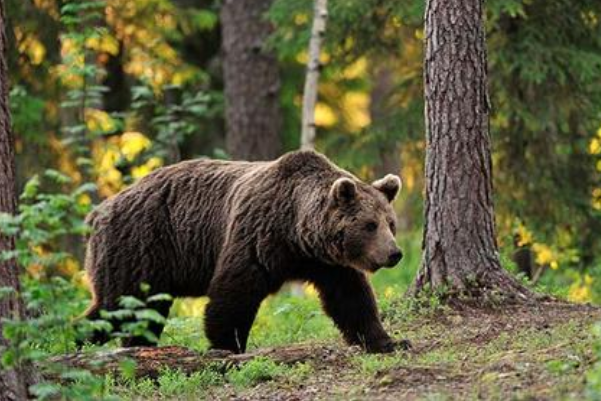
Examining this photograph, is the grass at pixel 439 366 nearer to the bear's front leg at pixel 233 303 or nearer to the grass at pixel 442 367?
the grass at pixel 442 367

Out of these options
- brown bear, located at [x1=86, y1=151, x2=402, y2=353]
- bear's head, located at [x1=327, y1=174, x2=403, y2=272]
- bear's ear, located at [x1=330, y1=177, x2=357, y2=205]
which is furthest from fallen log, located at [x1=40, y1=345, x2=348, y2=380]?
bear's ear, located at [x1=330, y1=177, x2=357, y2=205]

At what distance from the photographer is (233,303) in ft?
29.8

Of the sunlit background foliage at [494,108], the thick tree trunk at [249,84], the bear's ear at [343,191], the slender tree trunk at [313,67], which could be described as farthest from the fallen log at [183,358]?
the thick tree trunk at [249,84]

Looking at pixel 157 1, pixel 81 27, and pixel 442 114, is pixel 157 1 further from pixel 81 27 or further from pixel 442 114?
pixel 442 114

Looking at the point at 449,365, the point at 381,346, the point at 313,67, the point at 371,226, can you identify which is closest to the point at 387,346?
the point at 381,346

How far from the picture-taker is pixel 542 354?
7738mm

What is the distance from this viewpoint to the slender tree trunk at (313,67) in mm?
13289

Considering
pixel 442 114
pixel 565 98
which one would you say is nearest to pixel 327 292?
pixel 442 114

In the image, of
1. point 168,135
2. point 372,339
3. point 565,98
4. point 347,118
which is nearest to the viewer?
point 372,339

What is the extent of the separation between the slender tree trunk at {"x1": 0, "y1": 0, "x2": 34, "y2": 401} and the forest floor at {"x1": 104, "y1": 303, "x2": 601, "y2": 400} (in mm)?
1121

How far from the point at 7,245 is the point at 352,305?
302 cm

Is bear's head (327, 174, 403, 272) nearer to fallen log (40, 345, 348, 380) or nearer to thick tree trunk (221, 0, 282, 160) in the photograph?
fallen log (40, 345, 348, 380)

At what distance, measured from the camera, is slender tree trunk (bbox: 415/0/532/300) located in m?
9.39

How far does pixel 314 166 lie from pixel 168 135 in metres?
6.16
